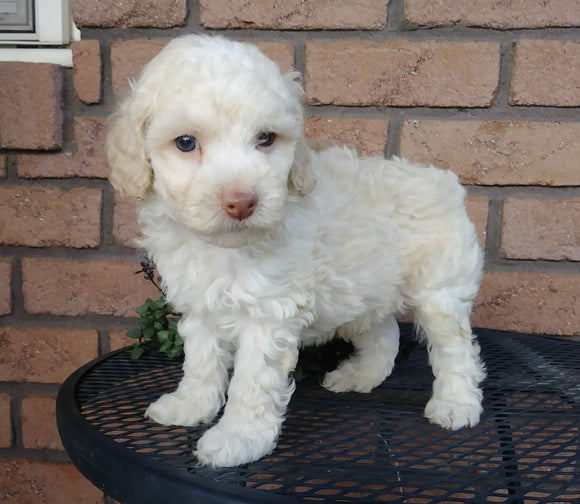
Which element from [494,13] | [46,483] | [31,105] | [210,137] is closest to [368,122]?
[494,13]

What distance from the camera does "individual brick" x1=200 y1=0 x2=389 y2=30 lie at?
1.58m

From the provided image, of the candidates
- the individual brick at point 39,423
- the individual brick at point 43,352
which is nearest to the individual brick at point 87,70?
the individual brick at point 43,352

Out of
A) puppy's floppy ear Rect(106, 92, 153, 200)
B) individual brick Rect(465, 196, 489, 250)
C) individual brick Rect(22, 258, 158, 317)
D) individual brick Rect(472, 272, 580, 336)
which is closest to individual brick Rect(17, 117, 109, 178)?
individual brick Rect(22, 258, 158, 317)

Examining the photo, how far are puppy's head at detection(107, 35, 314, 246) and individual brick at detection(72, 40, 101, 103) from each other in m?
0.67

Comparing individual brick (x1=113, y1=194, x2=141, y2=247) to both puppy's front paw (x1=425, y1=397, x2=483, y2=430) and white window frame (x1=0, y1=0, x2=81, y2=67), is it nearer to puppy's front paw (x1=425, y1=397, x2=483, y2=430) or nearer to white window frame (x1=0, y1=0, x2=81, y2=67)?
white window frame (x1=0, y1=0, x2=81, y2=67)

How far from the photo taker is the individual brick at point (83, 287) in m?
1.73

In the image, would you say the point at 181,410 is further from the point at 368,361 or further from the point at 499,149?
the point at 499,149

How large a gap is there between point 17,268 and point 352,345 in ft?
3.30

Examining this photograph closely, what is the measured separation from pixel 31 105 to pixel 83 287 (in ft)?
1.75

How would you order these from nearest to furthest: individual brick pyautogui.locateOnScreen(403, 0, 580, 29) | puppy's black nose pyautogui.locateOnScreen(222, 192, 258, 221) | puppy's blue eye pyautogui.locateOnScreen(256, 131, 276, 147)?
puppy's black nose pyautogui.locateOnScreen(222, 192, 258, 221)
puppy's blue eye pyautogui.locateOnScreen(256, 131, 276, 147)
individual brick pyautogui.locateOnScreen(403, 0, 580, 29)

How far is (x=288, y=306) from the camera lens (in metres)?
1.06

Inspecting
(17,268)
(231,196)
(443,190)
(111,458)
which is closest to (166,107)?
(231,196)

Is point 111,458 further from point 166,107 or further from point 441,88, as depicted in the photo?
point 441,88

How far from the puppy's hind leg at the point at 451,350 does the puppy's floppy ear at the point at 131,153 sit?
65 centimetres
